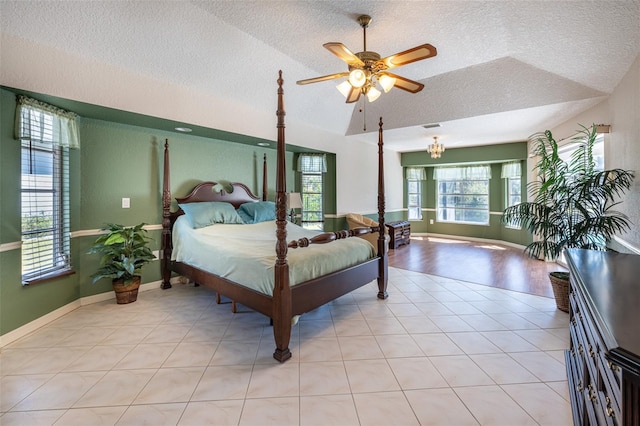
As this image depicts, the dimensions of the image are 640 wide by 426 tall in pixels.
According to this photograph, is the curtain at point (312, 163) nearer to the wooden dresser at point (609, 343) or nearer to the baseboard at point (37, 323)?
the baseboard at point (37, 323)

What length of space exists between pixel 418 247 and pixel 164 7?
6100 mm

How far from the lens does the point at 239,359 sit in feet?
7.06

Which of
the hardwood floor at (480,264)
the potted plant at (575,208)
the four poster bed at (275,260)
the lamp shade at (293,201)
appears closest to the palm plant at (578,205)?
the potted plant at (575,208)

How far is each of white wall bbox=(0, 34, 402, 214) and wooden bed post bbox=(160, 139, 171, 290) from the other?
29.1 inches

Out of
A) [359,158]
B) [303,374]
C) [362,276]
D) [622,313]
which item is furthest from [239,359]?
[359,158]

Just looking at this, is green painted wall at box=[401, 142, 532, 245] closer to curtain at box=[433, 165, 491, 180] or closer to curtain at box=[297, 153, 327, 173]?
curtain at box=[433, 165, 491, 180]

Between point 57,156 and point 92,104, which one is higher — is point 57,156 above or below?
below

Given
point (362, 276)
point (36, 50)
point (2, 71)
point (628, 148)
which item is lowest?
point (362, 276)

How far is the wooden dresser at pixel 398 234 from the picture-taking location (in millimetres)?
6434

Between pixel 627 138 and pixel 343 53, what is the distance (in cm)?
286

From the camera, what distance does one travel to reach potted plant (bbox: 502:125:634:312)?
2.58 metres

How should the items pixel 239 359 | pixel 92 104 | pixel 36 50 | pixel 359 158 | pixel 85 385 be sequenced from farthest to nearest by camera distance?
pixel 359 158, pixel 92 104, pixel 36 50, pixel 239 359, pixel 85 385

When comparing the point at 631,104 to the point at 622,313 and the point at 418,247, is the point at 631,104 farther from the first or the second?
the point at 418,247

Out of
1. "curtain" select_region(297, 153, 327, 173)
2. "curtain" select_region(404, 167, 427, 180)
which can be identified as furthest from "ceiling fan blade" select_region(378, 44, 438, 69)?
"curtain" select_region(404, 167, 427, 180)
